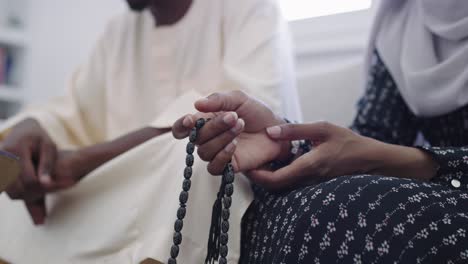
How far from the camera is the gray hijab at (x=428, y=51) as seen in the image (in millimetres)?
897

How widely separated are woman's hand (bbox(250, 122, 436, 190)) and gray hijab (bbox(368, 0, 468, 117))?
0.24 m

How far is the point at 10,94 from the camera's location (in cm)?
220

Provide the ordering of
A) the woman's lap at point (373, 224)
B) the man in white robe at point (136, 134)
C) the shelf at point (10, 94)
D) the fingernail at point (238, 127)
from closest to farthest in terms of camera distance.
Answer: the woman's lap at point (373, 224) → the fingernail at point (238, 127) → the man in white robe at point (136, 134) → the shelf at point (10, 94)

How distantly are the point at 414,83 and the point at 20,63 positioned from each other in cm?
182

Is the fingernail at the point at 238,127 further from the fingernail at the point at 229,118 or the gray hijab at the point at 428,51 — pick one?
the gray hijab at the point at 428,51

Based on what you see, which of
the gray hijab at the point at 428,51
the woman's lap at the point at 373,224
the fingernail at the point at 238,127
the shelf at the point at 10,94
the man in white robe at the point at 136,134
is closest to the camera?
the woman's lap at the point at 373,224

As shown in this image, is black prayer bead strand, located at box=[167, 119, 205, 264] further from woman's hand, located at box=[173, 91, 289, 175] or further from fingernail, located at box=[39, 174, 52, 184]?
fingernail, located at box=[39, 174, 52, 184]

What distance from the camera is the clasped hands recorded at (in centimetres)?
68

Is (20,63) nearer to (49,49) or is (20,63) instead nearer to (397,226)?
(49,49)

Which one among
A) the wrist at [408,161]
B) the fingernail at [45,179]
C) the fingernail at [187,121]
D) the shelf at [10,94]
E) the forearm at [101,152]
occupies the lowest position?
the shelf at [10,94]

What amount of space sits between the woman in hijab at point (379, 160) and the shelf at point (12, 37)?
5.32 ft

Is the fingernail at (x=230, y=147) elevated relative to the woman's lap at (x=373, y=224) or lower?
elevated

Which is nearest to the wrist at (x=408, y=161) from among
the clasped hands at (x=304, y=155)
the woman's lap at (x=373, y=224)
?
the clasped hands at (x=304, y=155)

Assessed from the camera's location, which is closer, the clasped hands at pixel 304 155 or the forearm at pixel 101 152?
the clasped hands at pixel 304 155
